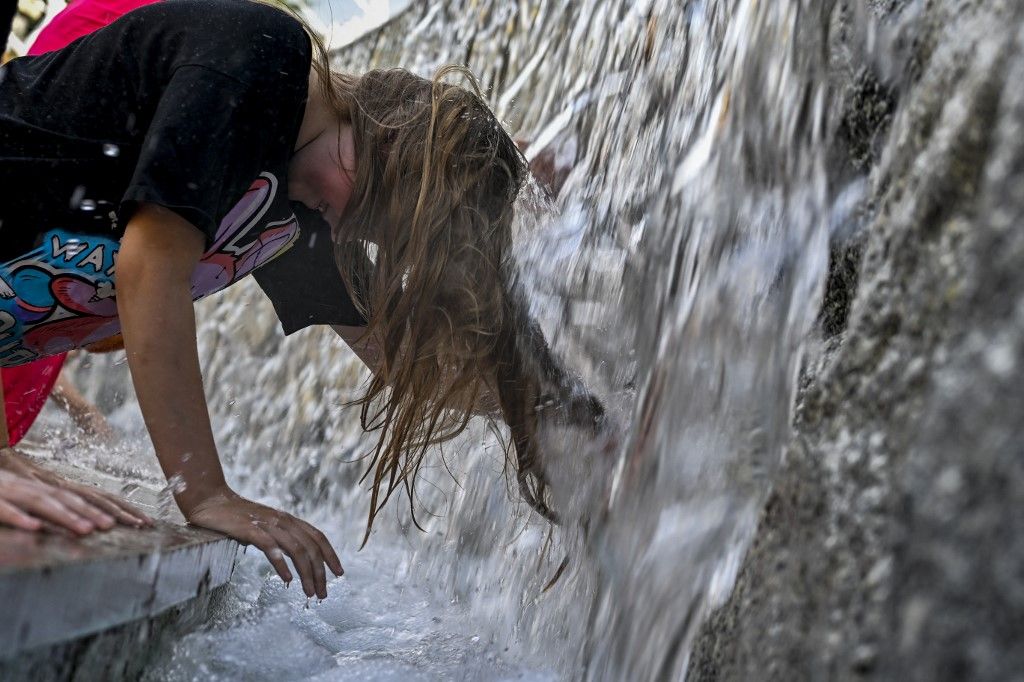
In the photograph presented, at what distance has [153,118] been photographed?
152cm

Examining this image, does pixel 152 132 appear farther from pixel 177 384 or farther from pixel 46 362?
pixel 46 362

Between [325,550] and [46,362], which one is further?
[46,362]

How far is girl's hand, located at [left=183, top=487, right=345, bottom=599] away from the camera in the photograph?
1.45 metres

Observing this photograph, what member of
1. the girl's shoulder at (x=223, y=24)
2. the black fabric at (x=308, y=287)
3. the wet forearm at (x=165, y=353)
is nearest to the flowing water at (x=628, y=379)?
the wet forearm at (x=165, y=353)

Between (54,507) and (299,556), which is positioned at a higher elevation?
(54,507)

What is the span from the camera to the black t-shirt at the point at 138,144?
1449mm

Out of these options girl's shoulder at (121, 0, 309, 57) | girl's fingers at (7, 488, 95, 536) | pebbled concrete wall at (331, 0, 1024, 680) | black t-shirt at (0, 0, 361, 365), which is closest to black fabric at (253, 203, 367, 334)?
black t-shirt at (0, 0, 361, 365)

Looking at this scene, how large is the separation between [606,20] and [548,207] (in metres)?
1.07

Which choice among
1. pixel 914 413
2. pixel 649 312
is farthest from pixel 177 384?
pixel 914 413

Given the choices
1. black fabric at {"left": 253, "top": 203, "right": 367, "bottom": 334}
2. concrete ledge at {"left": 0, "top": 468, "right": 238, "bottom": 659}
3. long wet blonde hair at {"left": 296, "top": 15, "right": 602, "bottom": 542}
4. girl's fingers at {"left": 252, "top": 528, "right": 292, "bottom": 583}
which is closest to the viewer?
concrete ledge at {"left": 0, "top": 468, "right": 238, "bottom": 659}

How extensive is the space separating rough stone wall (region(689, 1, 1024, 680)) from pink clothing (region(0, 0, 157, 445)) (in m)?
2.42

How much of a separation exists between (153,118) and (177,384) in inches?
17.7

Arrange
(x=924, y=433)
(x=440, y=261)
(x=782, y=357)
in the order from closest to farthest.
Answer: (x=924, y=433) < (x=782, y=357) < (x=440, y=261)

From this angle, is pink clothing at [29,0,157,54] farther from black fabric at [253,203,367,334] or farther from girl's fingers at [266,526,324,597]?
girl's fingers at [266,526,324,597]
